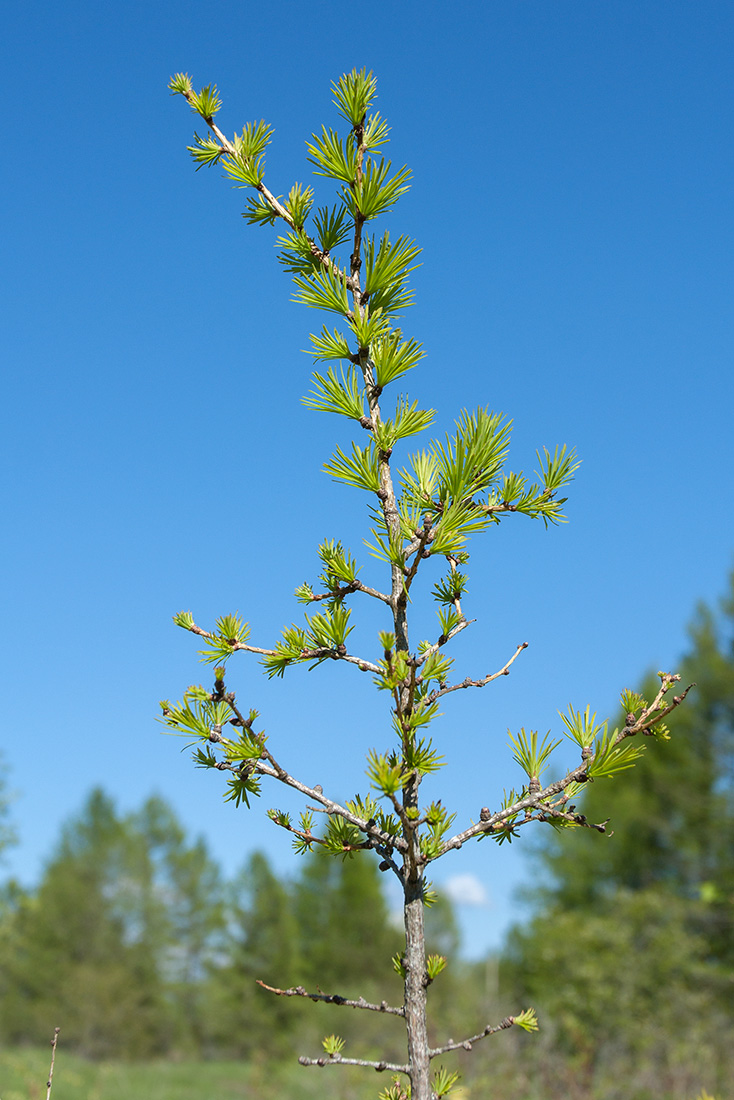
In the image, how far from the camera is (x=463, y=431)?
280 centimetres

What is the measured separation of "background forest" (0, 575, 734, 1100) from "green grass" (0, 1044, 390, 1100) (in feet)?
1.72

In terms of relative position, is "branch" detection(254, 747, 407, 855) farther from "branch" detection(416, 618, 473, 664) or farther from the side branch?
the side branch

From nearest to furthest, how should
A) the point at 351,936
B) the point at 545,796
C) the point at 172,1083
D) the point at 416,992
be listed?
1. the point at 416,992
2. the point at 545,796
3. the point at 172,1083
4. the point at 351,936

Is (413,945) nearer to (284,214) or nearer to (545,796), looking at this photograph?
(545,796)

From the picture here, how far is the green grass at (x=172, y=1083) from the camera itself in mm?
11906

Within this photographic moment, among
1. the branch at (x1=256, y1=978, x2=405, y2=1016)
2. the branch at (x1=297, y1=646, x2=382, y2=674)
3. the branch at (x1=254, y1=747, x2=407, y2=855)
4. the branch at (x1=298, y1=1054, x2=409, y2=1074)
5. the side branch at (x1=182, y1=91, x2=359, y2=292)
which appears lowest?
the branch at (x1=298, y1=1054, x2=409, y2=1074)

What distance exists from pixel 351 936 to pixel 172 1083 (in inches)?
748

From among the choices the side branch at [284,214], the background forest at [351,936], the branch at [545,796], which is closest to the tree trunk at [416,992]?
the branch at [545,796]

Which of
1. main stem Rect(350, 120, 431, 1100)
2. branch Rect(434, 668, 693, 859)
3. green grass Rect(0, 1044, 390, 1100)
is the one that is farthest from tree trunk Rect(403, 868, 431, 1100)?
green grass Rect(0, 1044, 390, 1100)

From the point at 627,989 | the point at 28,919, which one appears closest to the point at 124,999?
the point at 28,919

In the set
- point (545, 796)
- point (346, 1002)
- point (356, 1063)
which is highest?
point (545, 796)

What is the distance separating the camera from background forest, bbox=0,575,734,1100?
750 inches

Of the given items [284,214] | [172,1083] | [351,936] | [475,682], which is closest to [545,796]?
[475,682]

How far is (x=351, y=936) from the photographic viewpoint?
3284cm
